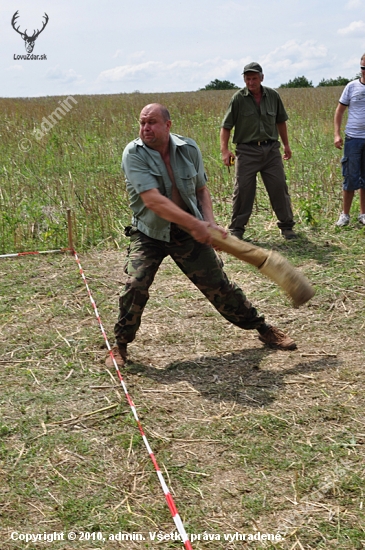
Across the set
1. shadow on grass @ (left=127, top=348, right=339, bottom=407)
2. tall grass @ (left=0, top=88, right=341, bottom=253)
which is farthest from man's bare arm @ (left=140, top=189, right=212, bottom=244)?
tall grass @ (left=0, top=88, right=341, bottom=253)

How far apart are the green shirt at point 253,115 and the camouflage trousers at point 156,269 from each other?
290 centimetres

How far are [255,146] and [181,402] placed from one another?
148 inches

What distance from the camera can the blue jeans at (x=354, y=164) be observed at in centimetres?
684

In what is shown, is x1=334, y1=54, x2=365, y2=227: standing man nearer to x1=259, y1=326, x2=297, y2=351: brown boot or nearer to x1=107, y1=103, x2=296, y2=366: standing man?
x1=259, y1=326, x2=297, y2=351: brown boot

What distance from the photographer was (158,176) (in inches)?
156

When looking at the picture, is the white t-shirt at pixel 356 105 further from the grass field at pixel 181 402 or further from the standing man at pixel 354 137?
the grass field at pixel 181 402

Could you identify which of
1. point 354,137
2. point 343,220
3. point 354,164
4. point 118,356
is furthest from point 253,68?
point 118,356

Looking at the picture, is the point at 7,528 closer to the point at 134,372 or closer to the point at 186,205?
the point at 134,372

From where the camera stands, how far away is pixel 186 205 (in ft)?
13.5

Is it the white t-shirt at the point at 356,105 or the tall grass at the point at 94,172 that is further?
the tall grass at the point at 94,172

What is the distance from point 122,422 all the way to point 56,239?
4049mm

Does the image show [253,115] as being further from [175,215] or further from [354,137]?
[175,215]

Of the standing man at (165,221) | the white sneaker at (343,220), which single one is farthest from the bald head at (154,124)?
the white sneaker at (343,220)

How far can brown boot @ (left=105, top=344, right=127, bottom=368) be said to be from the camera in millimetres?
4301
